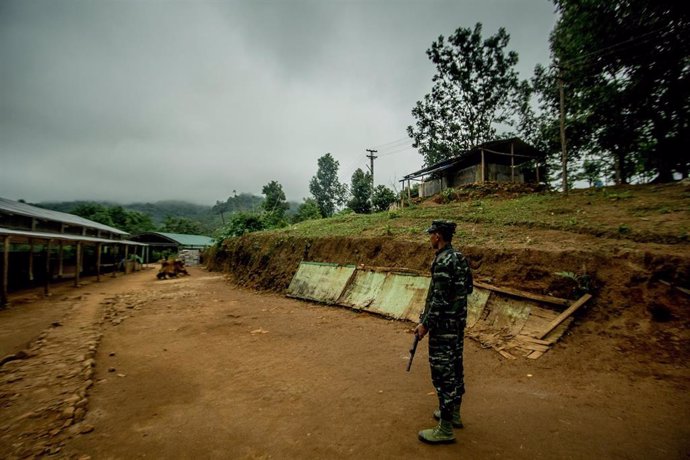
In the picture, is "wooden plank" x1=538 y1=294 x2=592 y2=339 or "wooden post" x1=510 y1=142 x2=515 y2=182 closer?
"wooden plank" x1=538 y1=294 x2=592 y2=339

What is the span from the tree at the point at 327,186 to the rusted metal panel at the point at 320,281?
4501 cm

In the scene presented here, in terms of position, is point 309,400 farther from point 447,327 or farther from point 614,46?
point 614,46

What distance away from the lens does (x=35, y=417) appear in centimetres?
338

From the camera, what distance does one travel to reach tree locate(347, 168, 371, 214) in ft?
121

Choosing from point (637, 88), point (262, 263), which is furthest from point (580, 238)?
point (637, 88)

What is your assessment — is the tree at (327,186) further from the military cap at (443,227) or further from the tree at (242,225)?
the military cap at (443,227)

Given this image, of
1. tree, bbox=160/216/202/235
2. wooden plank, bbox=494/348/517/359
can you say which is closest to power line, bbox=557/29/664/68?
wooden plank, bbox=494/348/517/359

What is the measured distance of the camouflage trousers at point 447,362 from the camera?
3.04 m

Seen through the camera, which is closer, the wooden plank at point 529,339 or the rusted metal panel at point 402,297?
the wooden plank at point 529,339

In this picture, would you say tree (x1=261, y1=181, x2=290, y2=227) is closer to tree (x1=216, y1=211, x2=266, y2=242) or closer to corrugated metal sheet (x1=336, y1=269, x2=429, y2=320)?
tree (x1=216, y1=211, x2=266, y2=242)

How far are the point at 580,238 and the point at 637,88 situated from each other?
46.8 feet

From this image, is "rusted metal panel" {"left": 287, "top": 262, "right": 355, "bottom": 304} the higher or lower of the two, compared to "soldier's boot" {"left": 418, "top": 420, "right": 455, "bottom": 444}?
higher

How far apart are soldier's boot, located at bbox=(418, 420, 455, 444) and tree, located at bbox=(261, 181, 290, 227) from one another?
22464 mm

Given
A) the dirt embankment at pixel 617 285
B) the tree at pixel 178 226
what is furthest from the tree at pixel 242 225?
the tree at pixel 178 226
